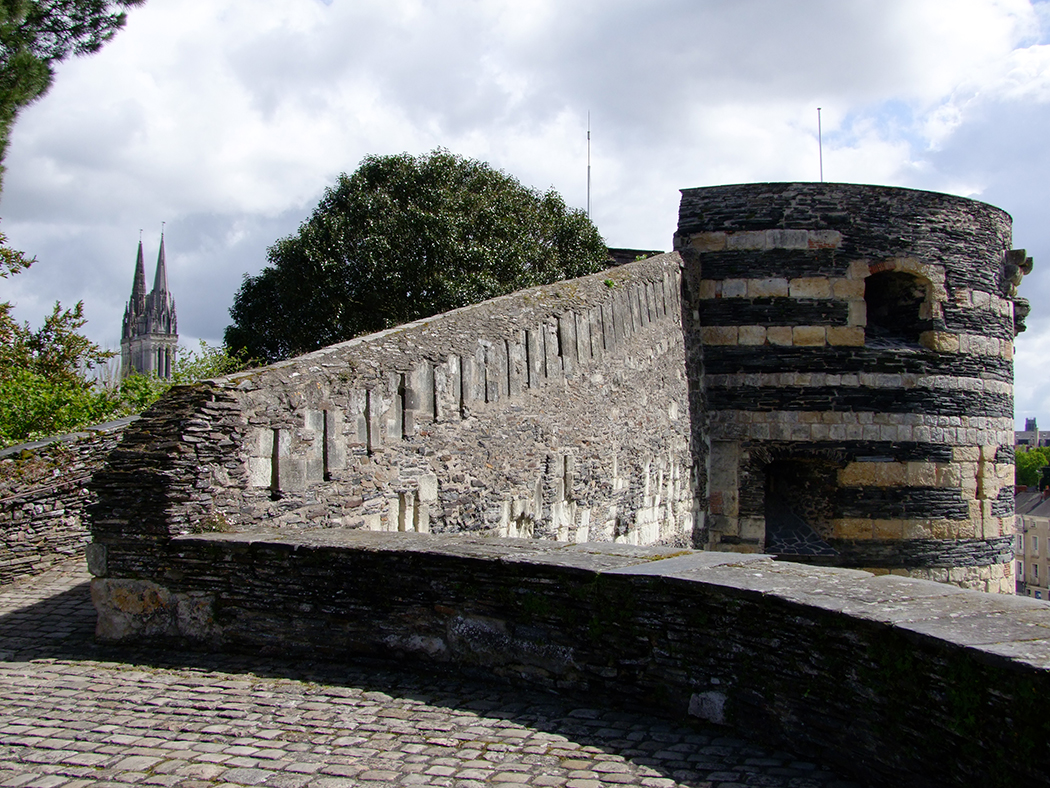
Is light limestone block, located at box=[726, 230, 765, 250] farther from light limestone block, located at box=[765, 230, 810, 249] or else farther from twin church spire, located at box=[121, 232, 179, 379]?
twin church spire, located at box=[121, 232, 179, 379]

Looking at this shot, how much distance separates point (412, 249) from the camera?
59.4 feet

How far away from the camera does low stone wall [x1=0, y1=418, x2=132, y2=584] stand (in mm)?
7785

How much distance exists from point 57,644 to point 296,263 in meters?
14.6

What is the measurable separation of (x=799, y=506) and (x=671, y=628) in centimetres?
922

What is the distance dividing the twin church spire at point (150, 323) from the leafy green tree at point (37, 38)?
2625 inches

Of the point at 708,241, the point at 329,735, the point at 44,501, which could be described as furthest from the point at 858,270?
the point at 329,735

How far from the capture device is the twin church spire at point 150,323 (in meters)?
72.5

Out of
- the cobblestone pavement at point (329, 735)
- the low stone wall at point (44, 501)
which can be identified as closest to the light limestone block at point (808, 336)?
the low stone wall at point (44, 501)

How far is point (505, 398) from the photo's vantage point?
7562mm

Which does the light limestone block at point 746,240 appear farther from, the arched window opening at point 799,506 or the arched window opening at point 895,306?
the arched window opening at point 799,506

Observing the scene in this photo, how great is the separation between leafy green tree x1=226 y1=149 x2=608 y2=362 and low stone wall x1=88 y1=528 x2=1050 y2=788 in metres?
12.4

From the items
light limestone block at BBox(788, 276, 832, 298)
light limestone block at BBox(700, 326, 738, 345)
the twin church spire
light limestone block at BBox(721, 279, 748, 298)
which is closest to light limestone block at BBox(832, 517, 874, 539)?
light limestone block at BBox(700, 326, 738, 345)

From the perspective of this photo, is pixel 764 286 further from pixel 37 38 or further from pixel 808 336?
pixel 37 38

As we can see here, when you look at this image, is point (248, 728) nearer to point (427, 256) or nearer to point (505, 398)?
point (505, 398)
